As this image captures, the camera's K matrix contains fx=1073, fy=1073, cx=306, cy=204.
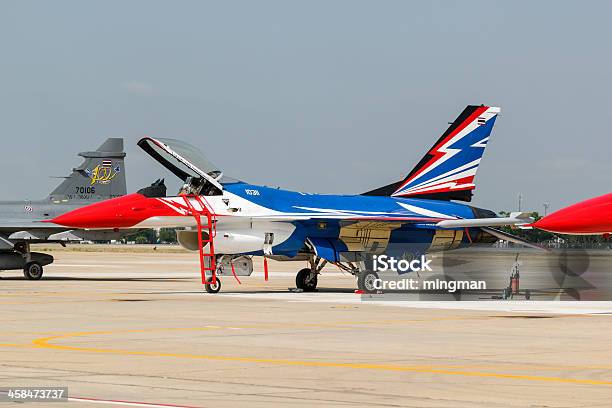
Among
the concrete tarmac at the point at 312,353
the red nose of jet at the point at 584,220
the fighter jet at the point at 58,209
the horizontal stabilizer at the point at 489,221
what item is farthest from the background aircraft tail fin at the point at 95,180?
the red nose of jet at the point at 584,220

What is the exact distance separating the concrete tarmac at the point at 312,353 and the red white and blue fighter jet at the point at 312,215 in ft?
14.5

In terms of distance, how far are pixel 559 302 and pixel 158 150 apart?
1094cm

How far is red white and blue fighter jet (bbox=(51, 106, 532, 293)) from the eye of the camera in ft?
90.3

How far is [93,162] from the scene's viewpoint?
42.9 meters

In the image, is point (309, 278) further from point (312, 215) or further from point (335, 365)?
point (335, 365)

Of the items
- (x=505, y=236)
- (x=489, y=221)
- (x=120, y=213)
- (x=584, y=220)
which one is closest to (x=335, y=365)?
(x=584, y=220)

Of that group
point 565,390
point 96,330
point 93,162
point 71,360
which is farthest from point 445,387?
point 93,162

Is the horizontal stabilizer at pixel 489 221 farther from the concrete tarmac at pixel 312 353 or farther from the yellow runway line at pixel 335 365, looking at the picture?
the yellow runway line at pixel 335 365

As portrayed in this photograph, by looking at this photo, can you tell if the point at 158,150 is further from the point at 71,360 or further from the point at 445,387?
the point at 445,387

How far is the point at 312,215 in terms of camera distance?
28.4 meters

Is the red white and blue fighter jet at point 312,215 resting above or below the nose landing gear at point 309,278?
above

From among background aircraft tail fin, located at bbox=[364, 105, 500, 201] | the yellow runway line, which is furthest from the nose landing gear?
the yellow runway line

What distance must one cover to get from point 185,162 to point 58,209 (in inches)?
499

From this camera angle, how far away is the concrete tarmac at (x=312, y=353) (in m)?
9.73
